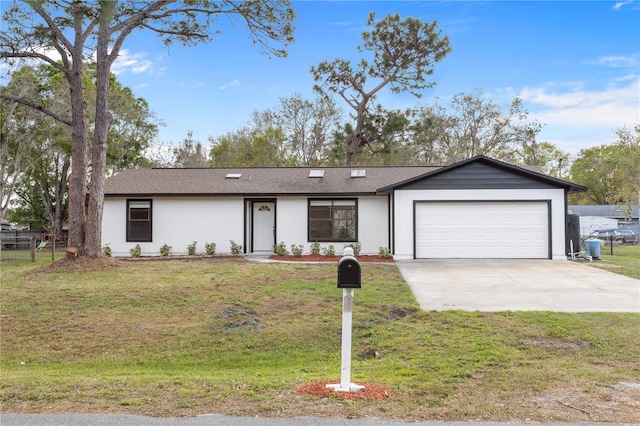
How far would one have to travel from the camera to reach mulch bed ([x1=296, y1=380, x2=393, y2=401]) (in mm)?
3898

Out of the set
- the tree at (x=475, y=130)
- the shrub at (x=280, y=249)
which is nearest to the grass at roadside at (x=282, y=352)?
the shrub at (x=280, y=249)

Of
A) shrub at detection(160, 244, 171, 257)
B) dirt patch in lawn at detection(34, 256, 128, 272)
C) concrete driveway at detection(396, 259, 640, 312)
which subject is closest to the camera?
concrete driveway at detection(396, 259, 640, 312)

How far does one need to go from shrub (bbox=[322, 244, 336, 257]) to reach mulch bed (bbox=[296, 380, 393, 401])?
11.5 metres

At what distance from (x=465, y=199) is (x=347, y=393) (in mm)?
12223

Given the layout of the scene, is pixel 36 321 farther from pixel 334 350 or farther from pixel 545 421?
pixel 545 421

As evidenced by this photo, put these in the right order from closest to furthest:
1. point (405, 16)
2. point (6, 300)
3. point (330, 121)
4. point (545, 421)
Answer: point (545, 421) → point (6, 300) → point (405, 16) → point (330, 121)

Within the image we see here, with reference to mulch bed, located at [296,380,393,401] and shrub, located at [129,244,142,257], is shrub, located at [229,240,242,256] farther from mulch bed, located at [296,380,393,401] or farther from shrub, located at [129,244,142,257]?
mulch bed, located at [296,380,393,401]

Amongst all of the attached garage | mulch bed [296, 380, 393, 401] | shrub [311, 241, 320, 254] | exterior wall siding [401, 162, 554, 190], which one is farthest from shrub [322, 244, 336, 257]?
mulch bed [296, 380, 393, 401]

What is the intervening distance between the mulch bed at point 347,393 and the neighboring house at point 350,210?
11.2 m

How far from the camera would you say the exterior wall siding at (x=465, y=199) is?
48.6ft

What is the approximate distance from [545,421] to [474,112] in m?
32.2

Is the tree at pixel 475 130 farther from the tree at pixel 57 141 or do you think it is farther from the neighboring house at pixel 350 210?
the tree at pixel 57 141

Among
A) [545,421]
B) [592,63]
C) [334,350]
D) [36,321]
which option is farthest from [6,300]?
[592,63]

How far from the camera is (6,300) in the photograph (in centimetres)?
859
